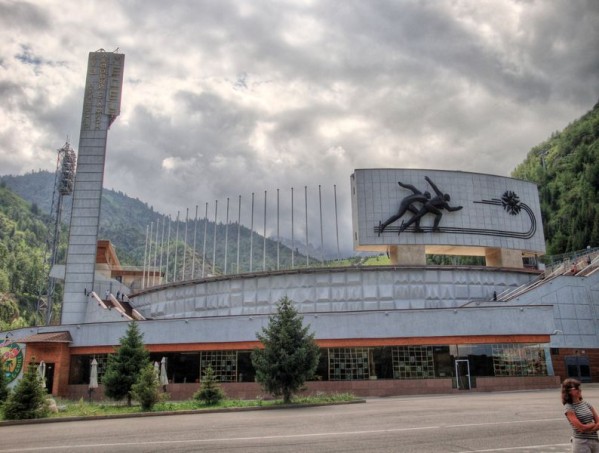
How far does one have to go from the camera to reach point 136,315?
51406 millimetres

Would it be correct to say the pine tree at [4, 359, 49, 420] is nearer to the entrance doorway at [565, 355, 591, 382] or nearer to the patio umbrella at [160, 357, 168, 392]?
the patio umbrella at [160, 357, 168, 392]

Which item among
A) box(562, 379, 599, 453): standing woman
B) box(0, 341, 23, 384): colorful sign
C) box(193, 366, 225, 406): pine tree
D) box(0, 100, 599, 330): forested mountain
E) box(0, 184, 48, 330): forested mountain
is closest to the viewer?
box(562, 379, 599, 453): standing woman

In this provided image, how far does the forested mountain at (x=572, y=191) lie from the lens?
88.0m

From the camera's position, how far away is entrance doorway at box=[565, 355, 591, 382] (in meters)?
38.0

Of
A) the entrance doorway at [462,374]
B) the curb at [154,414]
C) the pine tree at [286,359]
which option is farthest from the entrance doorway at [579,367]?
the pine tree at [286,359]

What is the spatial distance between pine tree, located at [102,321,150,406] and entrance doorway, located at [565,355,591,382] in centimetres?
2949

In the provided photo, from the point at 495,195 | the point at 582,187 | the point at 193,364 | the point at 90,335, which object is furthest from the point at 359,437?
the point at 582,187

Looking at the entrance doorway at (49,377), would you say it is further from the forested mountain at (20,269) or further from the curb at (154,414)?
the forested mountain at (20,269)

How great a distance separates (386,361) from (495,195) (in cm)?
2263

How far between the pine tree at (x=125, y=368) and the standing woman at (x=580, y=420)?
23247mm

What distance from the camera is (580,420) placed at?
7.48 m

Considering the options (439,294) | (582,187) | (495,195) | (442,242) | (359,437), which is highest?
(582,187)

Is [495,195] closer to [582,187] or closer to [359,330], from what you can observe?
[359,330]

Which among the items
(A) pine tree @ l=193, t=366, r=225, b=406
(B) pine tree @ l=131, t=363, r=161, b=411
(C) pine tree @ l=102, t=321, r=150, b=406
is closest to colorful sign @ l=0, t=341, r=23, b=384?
(C) pine tree @ l=102, t=321, r=150, b=406
